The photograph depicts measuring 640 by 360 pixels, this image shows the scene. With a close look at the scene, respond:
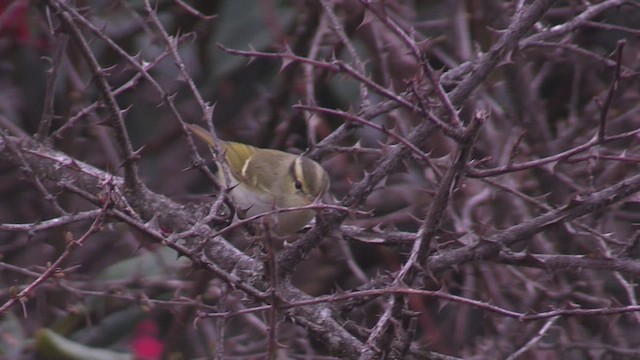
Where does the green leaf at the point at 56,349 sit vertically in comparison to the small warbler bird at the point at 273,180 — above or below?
below

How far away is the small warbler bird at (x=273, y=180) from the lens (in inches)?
147

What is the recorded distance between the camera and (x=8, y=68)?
5.37 meters

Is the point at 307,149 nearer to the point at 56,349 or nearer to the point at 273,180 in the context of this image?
the point at 273,180

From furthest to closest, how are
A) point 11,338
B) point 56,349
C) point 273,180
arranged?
point 273,180, point 11,338, point 56,349

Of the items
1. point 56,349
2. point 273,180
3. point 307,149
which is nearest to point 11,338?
point 56,349

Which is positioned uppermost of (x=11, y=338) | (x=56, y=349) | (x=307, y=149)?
(x=307, y=149)

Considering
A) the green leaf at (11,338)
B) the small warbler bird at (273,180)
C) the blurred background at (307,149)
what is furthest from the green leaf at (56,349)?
the small warbler bird at (273,180)

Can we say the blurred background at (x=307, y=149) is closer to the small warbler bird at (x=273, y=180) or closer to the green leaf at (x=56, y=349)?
the green leaf at (x=56, y=349)

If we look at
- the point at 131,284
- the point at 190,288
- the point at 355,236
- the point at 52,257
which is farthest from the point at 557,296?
the point at 52,257

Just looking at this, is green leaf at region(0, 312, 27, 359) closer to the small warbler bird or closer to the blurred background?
the blurred background

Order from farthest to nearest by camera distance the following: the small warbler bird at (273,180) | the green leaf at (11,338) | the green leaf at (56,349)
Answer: the green leaf at (11,338)
the small warbler bird at (273,180)
the green leaf at (56,349)

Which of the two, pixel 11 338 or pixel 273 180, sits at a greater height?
pixel 273 180

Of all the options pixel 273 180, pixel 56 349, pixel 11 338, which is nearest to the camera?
pixel 56 349

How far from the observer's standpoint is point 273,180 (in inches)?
165
